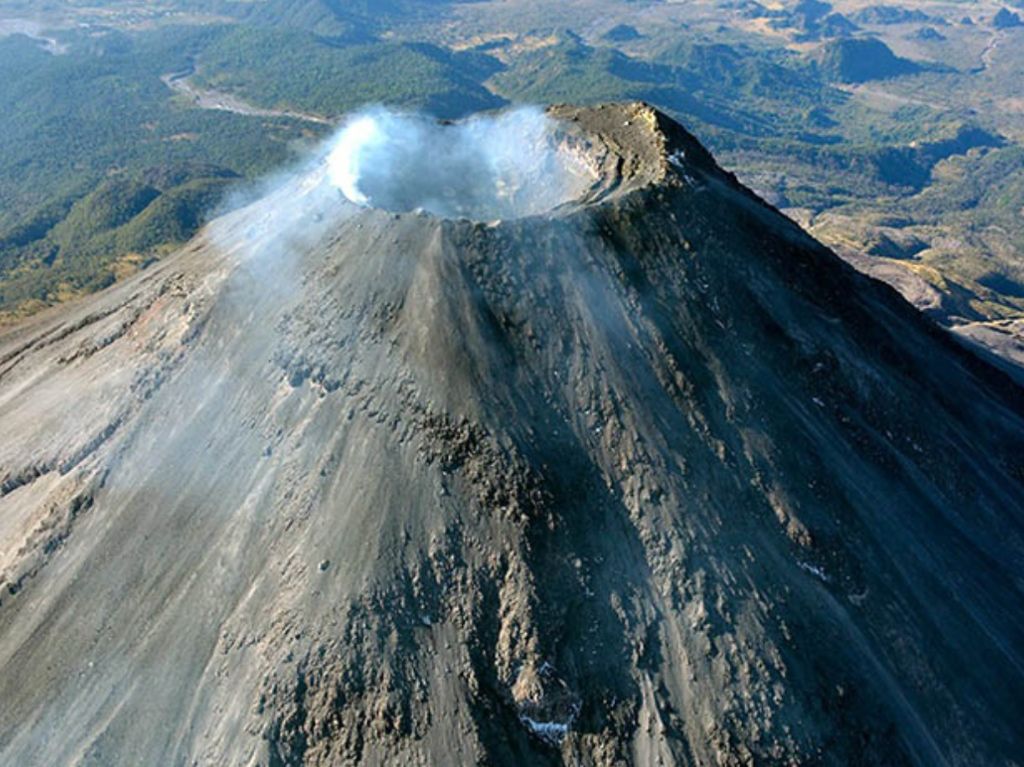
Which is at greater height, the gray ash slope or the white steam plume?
the white steam plume

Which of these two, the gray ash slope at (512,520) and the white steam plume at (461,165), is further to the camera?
the white steam plume at (461,165)

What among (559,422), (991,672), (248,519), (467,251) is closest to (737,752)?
(991,672)

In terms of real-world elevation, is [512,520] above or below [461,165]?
below

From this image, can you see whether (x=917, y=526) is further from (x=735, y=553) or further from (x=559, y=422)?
(x=559, y=422)

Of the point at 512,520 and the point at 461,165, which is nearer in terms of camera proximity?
the point at 512,520

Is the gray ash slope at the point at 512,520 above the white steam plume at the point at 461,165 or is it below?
below
